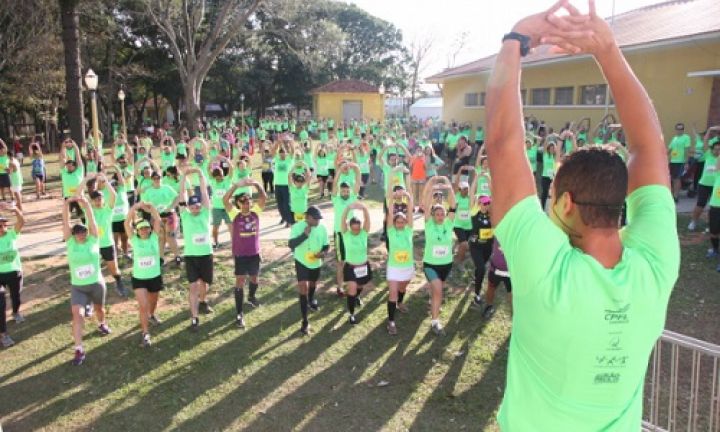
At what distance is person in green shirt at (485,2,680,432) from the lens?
1.38 m

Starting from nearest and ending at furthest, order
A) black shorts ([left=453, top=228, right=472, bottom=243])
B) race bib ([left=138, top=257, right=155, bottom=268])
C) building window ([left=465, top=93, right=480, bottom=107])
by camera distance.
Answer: race bib ([left=138, top=257, right=155, bottom=268]), black shorts ([left=453, top=228, right=472, bottom=243]), building window ([left=465, top=93, right=480, bottom=107])

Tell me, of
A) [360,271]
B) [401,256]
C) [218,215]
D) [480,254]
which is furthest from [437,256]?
[218,215]

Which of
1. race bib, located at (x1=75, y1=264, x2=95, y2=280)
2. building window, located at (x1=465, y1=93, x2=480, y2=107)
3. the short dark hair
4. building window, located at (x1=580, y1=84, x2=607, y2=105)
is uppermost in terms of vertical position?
building window, located at (x1=465, y1=93, x2=480, y2=107)

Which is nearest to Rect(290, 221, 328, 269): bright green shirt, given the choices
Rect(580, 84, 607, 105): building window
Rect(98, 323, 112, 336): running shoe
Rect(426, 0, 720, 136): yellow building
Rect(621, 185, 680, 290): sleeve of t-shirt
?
Rect(98, 323, 112, 336): running shoe

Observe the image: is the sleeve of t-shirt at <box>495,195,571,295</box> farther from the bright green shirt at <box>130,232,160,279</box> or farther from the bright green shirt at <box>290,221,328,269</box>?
the bright green shirt at <box>130,232,160,279</box>

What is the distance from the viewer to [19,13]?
2589cm

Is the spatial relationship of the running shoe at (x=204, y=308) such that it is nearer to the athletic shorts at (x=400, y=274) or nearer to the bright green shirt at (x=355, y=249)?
the bright green shirt at (x=355, y=249)

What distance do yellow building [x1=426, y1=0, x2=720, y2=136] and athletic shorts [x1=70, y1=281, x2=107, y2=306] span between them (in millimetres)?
10365

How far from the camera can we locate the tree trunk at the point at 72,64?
1878 centimetres

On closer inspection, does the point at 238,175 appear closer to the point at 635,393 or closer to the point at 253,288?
the point at 253,288

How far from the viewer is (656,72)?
17.7 metres

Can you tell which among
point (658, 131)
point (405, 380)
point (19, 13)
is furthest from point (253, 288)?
point (19, 13)

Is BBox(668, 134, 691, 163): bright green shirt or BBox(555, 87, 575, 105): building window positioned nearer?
BBox(668, 134, 691, 163): bright green shirt

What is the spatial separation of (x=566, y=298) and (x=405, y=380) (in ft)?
17.2
